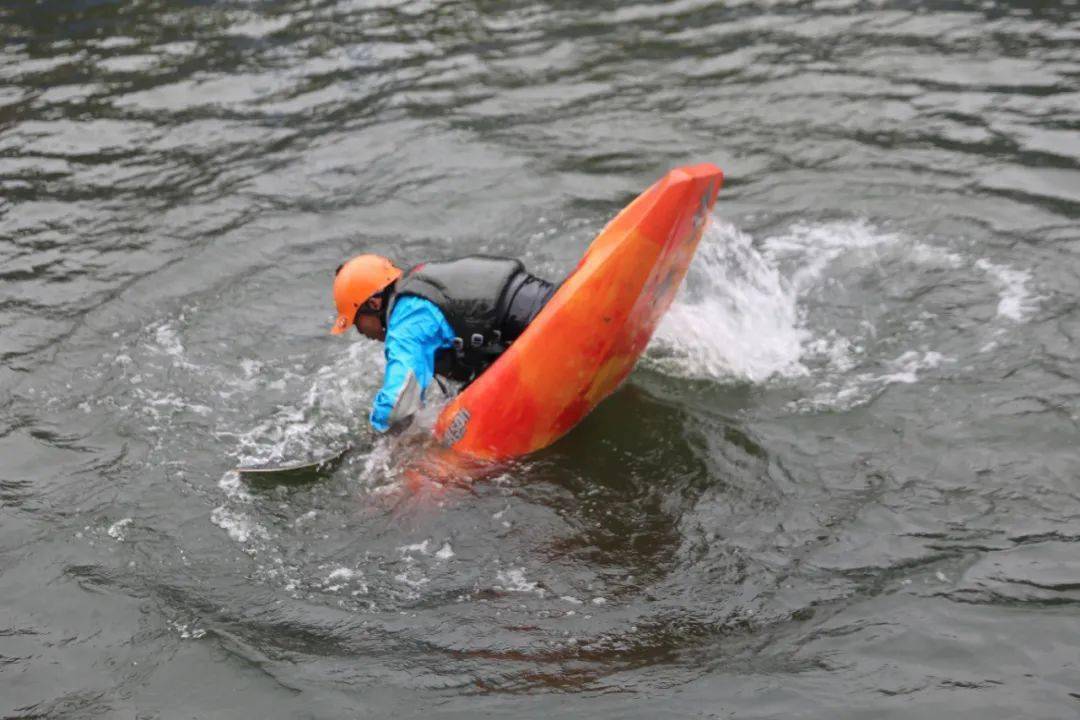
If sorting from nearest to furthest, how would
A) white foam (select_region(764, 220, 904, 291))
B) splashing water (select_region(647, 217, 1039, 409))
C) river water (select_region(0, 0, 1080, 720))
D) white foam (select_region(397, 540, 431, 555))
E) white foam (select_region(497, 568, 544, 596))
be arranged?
river water (select_region(0, 0, 1080, 720)) < white foam (select_region(497, 568, 544, 596)) < white foam (select_region(397, 540, 431, 555)) < splashing water (select_region(647, 217, 1039, 409)) < white foam (select_region(764, 220, 904, 291))

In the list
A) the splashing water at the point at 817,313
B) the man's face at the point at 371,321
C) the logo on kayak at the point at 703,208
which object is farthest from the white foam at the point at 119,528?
the logo on kayak at the point at 703,208

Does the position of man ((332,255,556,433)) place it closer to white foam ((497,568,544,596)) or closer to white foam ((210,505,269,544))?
white foam ((210,505,269,544))

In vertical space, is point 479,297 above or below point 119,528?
above

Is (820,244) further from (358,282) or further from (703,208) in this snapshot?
(358,282)

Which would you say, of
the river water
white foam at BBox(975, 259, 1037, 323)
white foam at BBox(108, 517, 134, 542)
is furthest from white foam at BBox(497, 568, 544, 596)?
white foam at BBox(975, 259, 1037, 323)

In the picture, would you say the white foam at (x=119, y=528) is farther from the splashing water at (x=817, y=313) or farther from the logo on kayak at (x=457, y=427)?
the splashing water at (x=817, y=313)

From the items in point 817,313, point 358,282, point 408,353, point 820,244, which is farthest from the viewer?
point 820,244

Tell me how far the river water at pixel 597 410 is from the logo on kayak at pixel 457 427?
0.29 metres

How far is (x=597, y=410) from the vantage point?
688 centimetres

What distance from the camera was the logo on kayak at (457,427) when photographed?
6.34 m

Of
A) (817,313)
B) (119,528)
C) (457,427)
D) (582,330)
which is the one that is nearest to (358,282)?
(457,427)

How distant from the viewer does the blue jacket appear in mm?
6199

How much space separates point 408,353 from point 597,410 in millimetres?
1255

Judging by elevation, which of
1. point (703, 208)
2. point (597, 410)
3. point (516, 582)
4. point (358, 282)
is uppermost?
point (703, 208)
